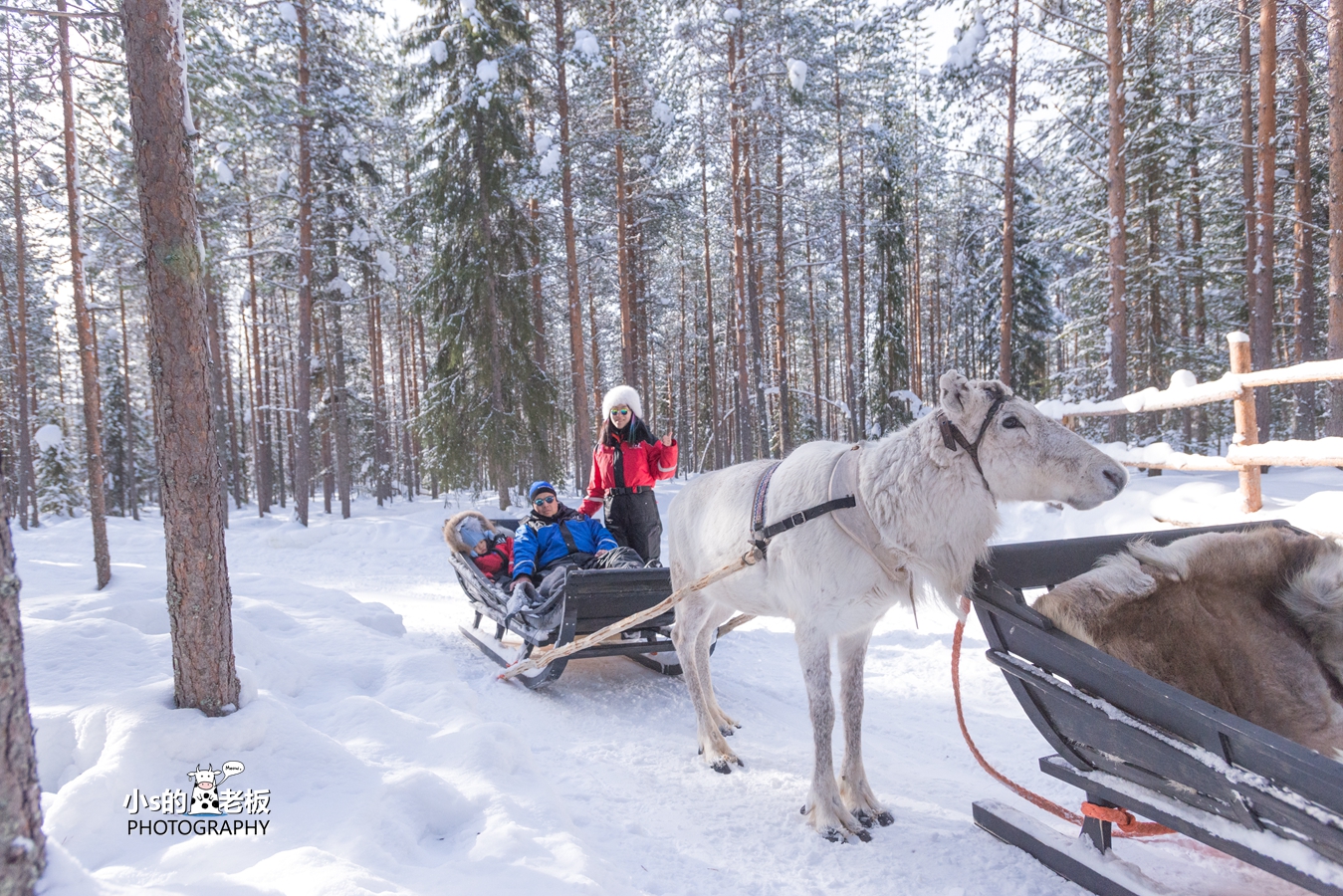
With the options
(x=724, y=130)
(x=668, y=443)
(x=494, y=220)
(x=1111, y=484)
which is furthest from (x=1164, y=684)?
(x=724, y=130)

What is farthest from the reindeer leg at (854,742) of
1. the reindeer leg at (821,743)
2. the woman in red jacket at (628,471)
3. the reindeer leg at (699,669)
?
the woman in red jacket at (628,471)

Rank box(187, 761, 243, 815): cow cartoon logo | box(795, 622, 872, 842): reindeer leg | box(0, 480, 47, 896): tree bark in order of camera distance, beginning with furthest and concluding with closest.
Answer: box(795, 622, 872, 842): reindeer leg < box(187, 761, 243, 815): cow cartoon logo < box(0, 480, 47, 896): tree bark

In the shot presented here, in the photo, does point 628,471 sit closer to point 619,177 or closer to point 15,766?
point 15,766

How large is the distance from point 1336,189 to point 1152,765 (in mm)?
10438

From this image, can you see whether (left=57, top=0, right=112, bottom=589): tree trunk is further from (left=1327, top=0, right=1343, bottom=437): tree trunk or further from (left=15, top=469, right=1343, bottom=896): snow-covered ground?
(left=1327, top=0, right=1343, bottom=437): tree trunk

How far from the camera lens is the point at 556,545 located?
5.55 metres

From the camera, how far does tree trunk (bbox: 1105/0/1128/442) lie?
10.3 meters

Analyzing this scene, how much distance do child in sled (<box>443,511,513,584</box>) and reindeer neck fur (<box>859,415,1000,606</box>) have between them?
12.6ft

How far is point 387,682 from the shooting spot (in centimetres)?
442

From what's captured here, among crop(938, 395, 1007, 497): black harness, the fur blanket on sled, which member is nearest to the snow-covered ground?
the fur blanket on sled

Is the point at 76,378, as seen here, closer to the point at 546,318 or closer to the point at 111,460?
the point at 111,460

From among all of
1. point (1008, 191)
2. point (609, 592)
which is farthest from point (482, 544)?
point (1008, 191)

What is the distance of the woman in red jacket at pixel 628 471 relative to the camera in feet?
18.7

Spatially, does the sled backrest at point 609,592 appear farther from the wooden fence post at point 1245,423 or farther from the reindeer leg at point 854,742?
the wooden fence post at point 1245,423
